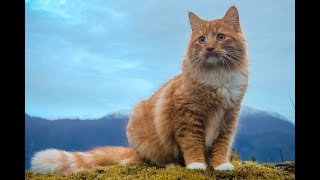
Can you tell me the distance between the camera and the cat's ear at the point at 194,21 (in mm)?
2793

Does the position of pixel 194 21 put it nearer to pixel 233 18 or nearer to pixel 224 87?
pixel 233 18

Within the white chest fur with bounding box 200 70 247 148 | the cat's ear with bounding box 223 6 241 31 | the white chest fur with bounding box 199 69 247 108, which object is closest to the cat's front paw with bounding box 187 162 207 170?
the white chest fur with bounding box 200 70 247 148

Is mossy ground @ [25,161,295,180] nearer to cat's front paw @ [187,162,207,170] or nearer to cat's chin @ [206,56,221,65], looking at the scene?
cat's front paw @ [187,162,207,170]

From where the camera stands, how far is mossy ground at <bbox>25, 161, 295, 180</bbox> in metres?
2.60

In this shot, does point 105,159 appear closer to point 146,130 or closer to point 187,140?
point 146,130

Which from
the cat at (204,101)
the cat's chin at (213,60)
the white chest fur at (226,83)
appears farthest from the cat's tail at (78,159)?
the cat's chin at (213,60)

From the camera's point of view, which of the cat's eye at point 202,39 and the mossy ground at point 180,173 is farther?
the cat's eye at point 202,39

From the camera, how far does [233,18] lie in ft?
9.16

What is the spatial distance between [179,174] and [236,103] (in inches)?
22.0

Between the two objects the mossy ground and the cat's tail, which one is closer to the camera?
the mossy ground

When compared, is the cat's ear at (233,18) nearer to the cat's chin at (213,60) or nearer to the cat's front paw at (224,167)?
the cat's chin at (213,60)

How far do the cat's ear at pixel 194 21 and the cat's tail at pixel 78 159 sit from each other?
0.91 m
